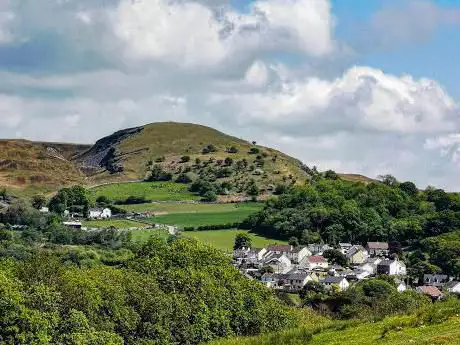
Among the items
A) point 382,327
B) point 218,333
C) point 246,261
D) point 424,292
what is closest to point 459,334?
point 382,327

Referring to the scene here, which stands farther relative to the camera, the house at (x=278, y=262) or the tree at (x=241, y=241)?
the tree at (x=241, y=241)

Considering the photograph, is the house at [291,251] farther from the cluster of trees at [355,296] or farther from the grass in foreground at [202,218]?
the cluster of trees at [355,296]

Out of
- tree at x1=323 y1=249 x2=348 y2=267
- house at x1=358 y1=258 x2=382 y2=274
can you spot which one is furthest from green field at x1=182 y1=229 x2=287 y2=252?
house at x1=358 y1=258 x2=382 y2=274

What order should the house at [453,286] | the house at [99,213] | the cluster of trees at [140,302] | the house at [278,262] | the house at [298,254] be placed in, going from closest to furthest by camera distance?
1. the cluster of trees at [140,302]
2. the house at [453,286]
3. the house at [278,262]
4. the house at [298,254]
5. the house at [99,213]

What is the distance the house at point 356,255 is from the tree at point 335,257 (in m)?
1.87

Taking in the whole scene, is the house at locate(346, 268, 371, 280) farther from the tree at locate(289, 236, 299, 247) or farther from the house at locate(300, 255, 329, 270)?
the tree at locate(289, 236, 299, 247)

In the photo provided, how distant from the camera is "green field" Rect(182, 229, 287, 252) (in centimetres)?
13675

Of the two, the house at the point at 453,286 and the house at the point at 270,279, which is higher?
the house at the point at 453,286

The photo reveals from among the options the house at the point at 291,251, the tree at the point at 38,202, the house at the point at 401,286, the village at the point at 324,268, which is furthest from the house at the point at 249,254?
the tree at the point at 38,202

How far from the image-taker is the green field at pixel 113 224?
475 feet

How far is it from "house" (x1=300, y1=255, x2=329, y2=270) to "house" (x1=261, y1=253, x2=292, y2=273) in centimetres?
275

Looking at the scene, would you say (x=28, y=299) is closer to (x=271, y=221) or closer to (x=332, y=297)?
(x=332, y=297)

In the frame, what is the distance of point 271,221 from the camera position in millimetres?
153500

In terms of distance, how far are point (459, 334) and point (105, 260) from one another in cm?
8625
